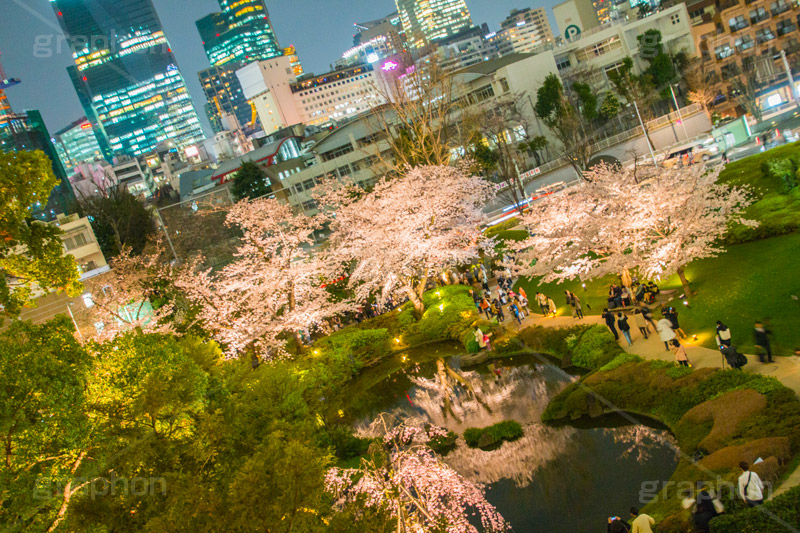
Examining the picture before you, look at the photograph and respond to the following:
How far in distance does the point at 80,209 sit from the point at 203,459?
2460 inches

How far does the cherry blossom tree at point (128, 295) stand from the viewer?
102ft

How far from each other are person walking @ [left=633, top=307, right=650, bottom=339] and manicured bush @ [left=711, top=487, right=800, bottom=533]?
9866 millimetres

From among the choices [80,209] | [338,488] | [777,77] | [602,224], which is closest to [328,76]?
[80,209]

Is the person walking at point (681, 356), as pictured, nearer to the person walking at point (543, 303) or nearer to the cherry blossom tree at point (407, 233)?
the person walking at point (543, 303)

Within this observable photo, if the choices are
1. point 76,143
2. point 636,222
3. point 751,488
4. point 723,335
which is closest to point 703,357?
point 723,335

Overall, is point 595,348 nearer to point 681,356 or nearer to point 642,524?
point 681,356

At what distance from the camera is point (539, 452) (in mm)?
13977

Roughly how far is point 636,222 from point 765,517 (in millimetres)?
12618

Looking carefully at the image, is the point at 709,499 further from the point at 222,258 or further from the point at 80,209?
the point at 80,209

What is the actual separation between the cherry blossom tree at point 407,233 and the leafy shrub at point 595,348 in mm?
10965

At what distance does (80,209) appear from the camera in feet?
196

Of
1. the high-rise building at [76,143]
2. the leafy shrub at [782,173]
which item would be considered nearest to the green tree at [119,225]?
the leafy shrub at [782,173]

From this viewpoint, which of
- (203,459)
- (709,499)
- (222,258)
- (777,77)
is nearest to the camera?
(203,459)

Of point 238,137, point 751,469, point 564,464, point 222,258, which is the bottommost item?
point 564,464
